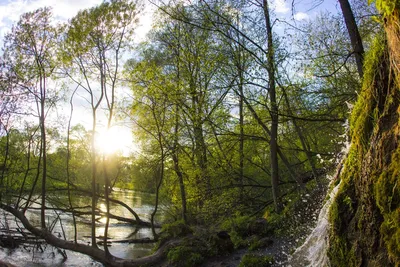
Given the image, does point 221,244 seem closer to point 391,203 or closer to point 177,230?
point 177,230

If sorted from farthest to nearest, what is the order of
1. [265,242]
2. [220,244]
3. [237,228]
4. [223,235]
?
[237,228], [223,235], [220,244], [265,242]

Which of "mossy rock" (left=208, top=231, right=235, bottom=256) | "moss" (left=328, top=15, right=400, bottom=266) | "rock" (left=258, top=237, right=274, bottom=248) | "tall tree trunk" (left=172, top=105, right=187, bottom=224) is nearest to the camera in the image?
"moss" (left=328, top=15, right=400, bottom=266)

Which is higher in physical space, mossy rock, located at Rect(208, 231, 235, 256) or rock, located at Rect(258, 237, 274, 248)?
rock, located at Rect(258, 237, 274, 248)

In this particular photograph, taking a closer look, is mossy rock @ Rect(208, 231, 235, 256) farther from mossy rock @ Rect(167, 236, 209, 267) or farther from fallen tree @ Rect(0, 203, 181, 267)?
fallen tree @ Rect(0, 203, 181, 267)

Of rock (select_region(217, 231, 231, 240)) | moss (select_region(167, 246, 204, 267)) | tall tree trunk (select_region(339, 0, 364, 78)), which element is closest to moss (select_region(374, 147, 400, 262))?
tall tree trunk (select_region(339, 0, 364, 78))

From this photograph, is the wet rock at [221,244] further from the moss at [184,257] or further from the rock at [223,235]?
the moss at [184,257]

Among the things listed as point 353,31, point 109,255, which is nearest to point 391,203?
point 353,31

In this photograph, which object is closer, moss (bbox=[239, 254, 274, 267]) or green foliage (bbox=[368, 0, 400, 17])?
green foliage (bbox=[368, 0, 400, 17])

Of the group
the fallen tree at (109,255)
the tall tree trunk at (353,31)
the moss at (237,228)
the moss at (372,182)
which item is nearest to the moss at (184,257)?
the fallen tree at (109,255)

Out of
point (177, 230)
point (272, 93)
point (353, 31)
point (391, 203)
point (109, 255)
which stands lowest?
point (109, 255)

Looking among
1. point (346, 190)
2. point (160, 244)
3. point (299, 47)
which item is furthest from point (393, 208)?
point (160, 244)

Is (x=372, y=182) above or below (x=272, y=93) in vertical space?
below

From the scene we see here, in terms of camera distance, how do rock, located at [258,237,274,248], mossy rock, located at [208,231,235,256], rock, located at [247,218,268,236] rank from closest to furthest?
rock, located at [258,237,274,248]
mossy rock, located at [208,231,235,256]
rock, located at [247,218,268,236]

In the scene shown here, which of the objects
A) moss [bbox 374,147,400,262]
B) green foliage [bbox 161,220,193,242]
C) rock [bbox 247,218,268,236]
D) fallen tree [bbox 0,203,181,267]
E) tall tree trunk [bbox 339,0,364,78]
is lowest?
fallen tree [bbox 0,203,181,267]
